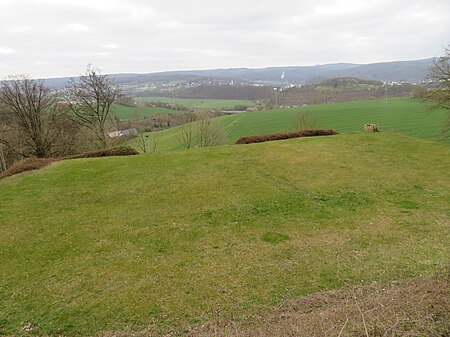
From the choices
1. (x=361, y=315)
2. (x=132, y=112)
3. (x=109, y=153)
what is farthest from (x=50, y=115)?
(x=132, y=112)

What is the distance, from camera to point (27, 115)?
92.1 feet

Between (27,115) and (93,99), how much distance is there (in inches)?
220

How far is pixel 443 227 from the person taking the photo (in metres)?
10.9

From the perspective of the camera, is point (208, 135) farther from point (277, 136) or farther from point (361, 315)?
point (361, 315)

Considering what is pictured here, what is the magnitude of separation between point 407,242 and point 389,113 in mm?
49302

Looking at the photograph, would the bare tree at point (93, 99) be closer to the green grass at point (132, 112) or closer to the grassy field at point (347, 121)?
the grassy field at point (347, 121)

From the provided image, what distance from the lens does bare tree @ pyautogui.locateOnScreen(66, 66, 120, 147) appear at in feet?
96.5

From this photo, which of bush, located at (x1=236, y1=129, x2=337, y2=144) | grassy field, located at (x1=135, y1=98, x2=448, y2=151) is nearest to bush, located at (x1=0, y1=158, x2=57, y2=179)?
bush, located at (x1=236, y1=129, x2=337, y2=144)

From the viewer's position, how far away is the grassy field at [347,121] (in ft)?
138

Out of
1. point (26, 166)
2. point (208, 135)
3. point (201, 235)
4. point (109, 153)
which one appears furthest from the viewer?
point (208, 135)

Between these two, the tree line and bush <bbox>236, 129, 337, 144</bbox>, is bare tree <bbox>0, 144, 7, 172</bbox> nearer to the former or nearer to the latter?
the tree line

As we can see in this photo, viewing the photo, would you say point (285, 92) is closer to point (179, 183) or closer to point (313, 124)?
point (313, 124)

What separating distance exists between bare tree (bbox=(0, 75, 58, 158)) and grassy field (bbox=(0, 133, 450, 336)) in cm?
1274

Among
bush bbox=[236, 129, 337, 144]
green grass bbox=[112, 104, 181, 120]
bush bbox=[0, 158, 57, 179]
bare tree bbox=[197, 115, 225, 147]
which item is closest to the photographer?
bush bbox=[0, 158, 57, 179]
